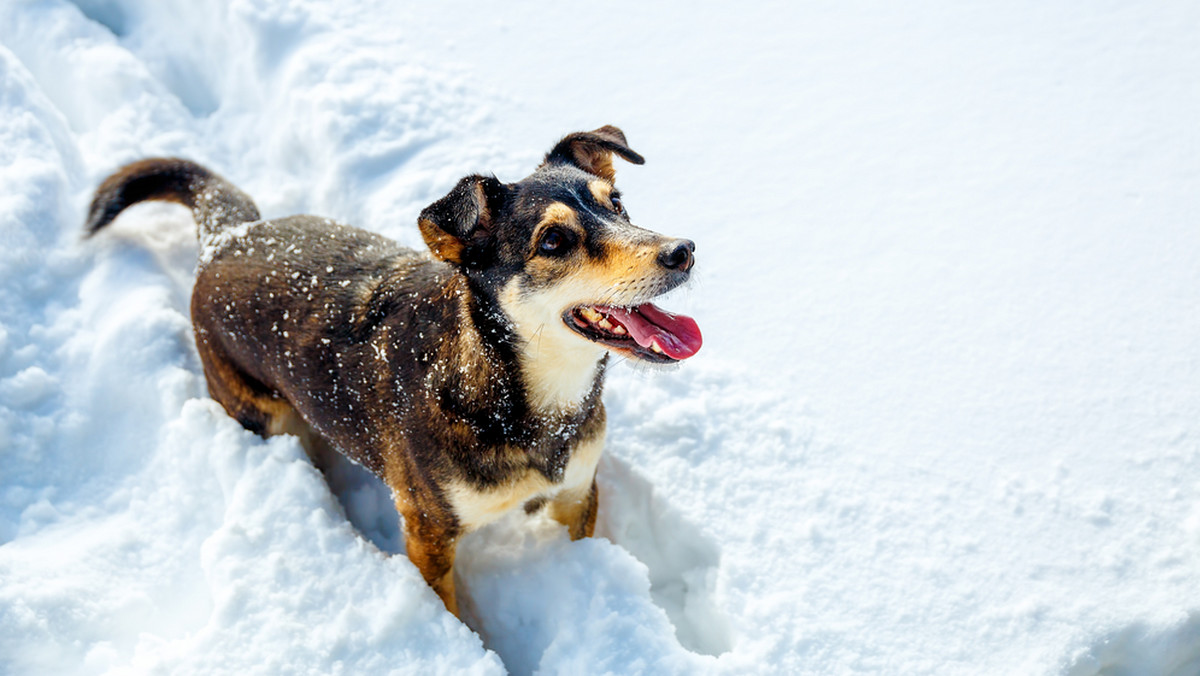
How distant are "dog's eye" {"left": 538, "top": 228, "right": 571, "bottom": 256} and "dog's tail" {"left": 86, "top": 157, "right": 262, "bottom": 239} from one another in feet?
7.28

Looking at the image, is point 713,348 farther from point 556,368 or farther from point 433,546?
point 433,546

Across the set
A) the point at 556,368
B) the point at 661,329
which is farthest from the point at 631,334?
the point at 556,368

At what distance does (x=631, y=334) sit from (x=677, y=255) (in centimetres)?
34

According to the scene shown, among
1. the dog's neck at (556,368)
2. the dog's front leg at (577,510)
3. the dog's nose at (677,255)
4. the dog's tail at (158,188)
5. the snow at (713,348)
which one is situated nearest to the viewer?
the dog's nose at (677,255)

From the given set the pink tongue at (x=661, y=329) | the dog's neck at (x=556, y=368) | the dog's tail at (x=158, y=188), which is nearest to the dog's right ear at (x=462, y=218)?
the dog's neck at (x=556, y=368)

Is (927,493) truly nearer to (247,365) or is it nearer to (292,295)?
(292,295)

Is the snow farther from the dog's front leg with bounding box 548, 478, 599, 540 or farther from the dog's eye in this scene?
the dog's eye

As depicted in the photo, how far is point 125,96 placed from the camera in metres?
5.70

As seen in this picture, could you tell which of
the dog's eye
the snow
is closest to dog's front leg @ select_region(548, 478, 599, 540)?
the snow

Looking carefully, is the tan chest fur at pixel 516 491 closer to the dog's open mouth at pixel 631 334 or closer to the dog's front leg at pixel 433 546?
the dog's front leg at pixel 433 546

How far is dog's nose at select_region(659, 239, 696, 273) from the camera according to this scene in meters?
2.61

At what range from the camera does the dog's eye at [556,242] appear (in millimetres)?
2771

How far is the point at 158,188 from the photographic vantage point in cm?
450

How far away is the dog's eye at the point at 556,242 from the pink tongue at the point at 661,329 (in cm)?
26
